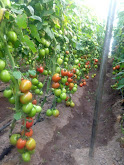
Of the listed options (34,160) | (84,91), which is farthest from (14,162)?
(84,91)

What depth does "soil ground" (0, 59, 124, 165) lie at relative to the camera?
74.0 inches

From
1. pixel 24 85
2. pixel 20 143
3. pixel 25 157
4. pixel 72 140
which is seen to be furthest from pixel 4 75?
pixel 72 140

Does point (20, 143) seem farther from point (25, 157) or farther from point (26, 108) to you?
point (26, 108)

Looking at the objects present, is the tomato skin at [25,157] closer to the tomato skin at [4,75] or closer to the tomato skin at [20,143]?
the tomato skin at [20,143]

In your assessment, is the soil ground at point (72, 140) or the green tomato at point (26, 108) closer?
the green tomato at point (26, 108)

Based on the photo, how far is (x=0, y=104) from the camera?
3.16 m

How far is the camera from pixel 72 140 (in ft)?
7.72

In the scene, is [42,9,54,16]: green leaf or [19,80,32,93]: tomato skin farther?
[42,9,54,16]: green leaf

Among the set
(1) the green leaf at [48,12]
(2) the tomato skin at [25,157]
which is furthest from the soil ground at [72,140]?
(1) the green leaf at [48,12]

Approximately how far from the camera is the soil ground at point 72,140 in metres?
1.88

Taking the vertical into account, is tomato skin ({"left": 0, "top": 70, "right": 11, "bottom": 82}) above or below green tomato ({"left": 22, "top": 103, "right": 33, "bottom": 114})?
above

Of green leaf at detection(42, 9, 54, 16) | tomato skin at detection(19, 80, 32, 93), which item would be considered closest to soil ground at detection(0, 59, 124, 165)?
tomato skin at detection(19, 80, 32, 93)

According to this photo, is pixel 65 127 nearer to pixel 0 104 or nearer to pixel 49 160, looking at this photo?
pixel 49 160

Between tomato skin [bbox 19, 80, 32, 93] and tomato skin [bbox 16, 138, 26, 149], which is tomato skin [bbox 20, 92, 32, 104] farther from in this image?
tomato skin [bbox 16, 138, 26, 149]
